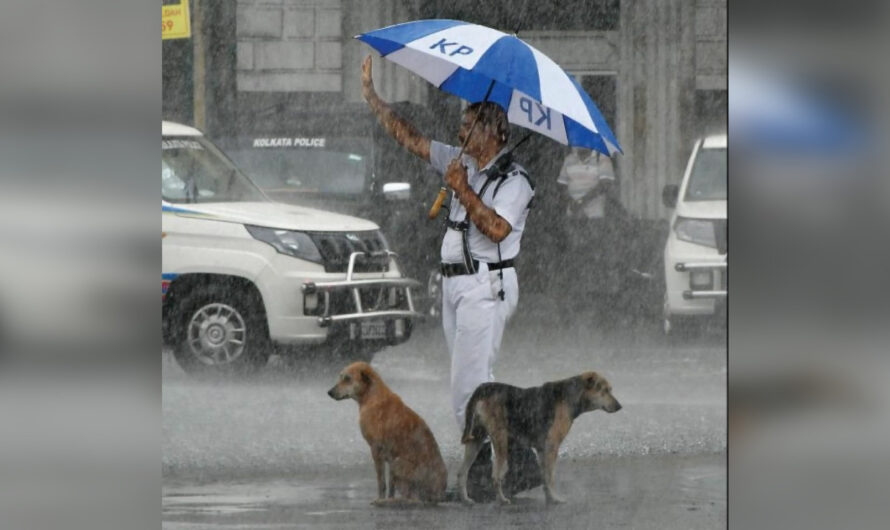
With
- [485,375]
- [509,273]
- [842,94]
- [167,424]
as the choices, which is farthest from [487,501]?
[842,94]

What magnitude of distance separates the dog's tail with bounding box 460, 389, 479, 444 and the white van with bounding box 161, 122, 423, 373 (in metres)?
0.45

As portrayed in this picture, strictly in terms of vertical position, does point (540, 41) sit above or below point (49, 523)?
above

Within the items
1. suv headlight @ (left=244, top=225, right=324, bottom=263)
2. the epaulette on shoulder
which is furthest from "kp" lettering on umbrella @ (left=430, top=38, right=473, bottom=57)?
suv headlight @ (left=244, top=225, right=324, bottom=263)

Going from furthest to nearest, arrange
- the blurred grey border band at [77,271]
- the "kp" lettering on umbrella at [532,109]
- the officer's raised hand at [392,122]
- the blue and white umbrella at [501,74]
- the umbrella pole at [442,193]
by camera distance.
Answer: the blurred grey border band at [77,271], the officer's raised hand at [392,122], the umbrella pole at [442,193], the "kp" lettering on umbrella at [532,109], the blue and white umbrella at [501,74]

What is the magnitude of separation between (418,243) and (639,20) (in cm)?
150

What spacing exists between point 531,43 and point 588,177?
A: 0.71 m

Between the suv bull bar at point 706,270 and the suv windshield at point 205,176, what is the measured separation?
2.07m

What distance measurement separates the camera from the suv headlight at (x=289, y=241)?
6598 mm

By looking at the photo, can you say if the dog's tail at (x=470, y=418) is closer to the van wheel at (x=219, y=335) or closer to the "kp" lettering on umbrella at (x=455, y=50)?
the van wheel at (x=219, y=335)

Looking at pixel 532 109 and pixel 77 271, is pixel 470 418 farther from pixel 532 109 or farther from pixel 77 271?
pixel 77 271

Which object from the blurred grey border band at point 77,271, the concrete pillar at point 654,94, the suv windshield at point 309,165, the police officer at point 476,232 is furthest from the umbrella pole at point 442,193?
the blurred grey border band at point 77,271

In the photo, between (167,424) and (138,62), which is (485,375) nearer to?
(167,424)

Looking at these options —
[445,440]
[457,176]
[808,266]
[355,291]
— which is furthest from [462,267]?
[808,266]

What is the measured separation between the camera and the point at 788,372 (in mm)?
6844
